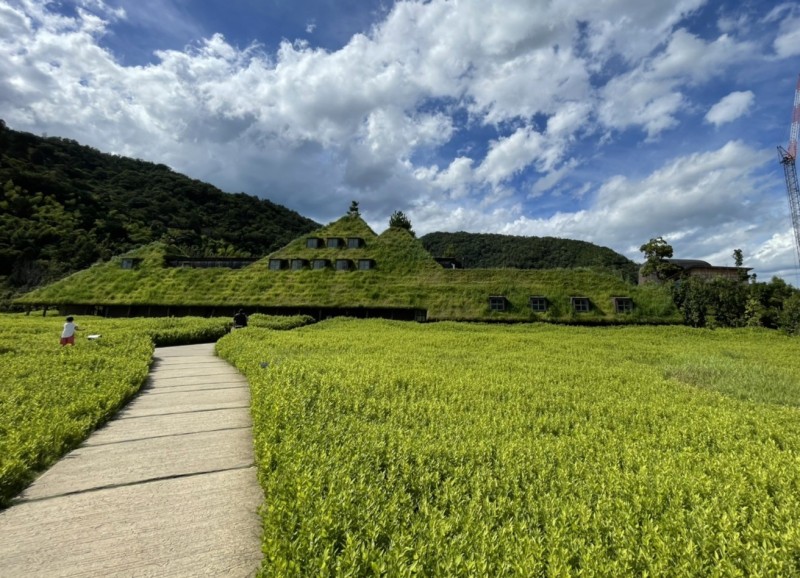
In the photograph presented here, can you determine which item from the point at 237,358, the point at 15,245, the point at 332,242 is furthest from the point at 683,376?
the point at 15,245

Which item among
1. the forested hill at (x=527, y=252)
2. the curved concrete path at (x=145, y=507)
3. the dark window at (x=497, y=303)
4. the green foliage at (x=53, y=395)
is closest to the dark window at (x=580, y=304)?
the dark window at (x=497, y=303)

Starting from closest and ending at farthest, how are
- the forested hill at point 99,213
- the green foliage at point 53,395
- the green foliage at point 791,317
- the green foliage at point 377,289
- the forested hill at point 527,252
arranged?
the green foliage at point 53,395, the green foliage at point 791,317, the green foliage at point 377,289, the forested hill at point 99,213, the forested hill at point 527,252

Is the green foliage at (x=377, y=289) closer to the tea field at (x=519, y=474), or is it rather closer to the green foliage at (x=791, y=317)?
the green foliage at (x=791, y=317)

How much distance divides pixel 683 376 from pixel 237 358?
54.7ft

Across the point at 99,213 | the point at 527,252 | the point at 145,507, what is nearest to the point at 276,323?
the point at 145,507

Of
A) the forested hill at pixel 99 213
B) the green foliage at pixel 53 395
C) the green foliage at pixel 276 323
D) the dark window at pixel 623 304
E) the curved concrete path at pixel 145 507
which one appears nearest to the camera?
the curved concrete path at pixel 145 507

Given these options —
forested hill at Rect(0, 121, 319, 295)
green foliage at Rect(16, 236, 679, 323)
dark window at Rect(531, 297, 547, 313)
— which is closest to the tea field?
dark window at Rect(531, 297, 547, 313)

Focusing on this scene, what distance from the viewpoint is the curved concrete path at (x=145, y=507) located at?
3830mm

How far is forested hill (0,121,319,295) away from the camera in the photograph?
6094 centimetres

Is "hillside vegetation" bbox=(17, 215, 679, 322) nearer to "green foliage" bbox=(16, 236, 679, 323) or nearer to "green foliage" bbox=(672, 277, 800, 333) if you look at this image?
"green foliage" bbox=(16, 236, 679, 323)

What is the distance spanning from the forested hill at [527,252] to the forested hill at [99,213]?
44.9m

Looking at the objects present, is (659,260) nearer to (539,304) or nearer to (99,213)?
(539,304)

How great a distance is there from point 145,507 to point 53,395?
5.71 m

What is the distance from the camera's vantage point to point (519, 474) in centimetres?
530
